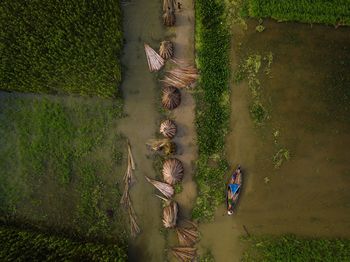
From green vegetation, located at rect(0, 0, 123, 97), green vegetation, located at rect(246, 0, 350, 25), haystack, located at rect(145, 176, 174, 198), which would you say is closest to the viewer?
green vegetation, located at rect(0, 0, 123, 97)

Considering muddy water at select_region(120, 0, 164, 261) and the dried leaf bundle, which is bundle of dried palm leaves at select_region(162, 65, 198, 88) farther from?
the dried leaf bundle

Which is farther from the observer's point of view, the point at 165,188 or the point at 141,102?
the point at 141,102

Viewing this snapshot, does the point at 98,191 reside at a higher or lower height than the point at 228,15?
lower

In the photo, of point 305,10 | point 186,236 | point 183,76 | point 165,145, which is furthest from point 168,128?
point 305,10

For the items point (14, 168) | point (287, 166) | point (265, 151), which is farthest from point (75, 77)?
point (287, 166)

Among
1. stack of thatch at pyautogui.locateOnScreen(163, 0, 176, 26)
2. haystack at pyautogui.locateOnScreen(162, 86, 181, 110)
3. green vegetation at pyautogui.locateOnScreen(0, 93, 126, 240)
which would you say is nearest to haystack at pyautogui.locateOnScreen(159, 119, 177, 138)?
haystack at pyautogui.locateOnScreen(162, 86, 181, 110)

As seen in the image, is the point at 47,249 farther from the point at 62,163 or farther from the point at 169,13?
the point at 169,13

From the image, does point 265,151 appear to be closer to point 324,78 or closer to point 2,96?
point 324,78
